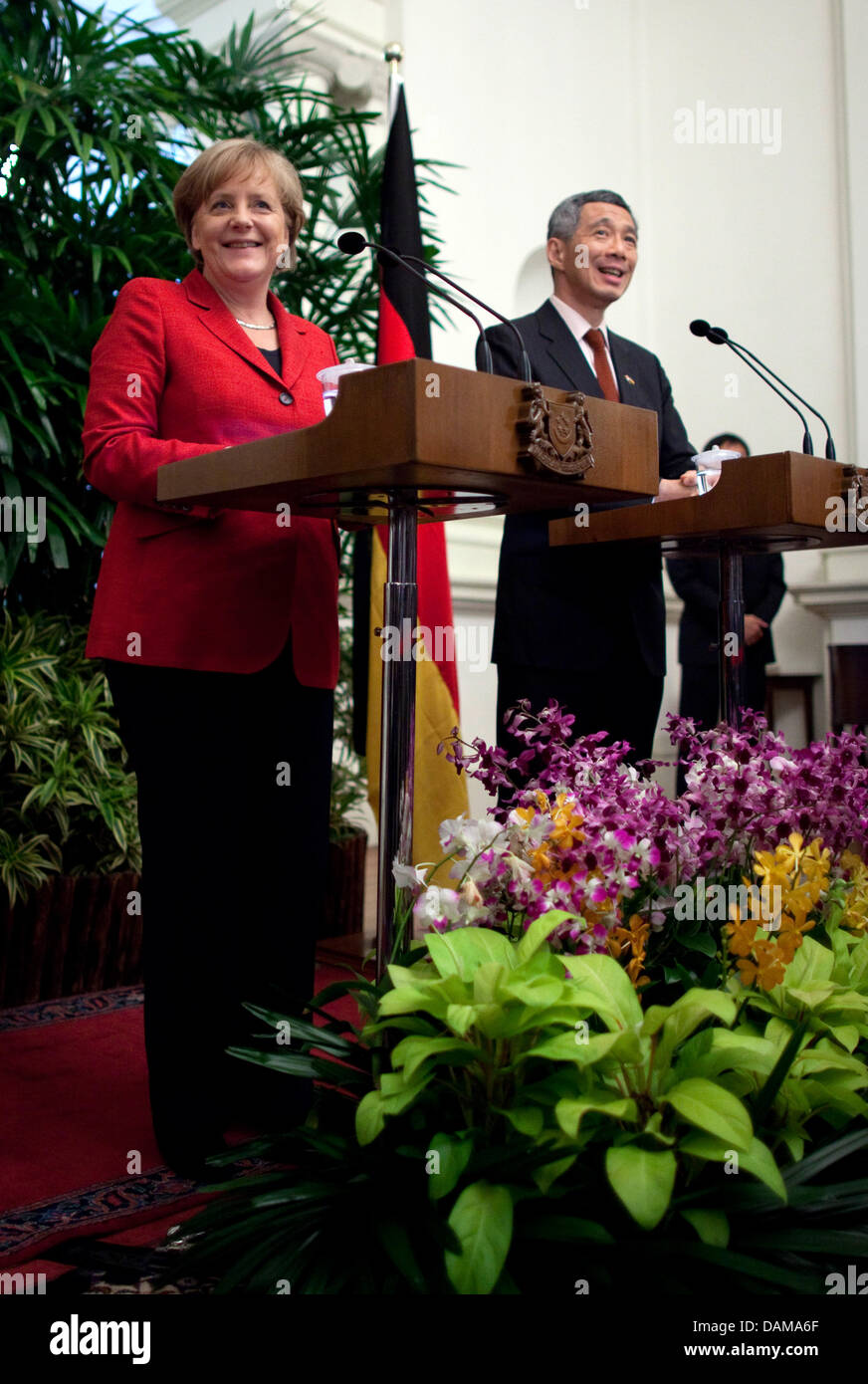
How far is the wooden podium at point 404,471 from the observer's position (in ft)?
4.33

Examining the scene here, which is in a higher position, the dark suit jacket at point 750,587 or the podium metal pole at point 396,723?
the dark suit jacket at point 750,587

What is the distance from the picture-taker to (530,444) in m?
1.41

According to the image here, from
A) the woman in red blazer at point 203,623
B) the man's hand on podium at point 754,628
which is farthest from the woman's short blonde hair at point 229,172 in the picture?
the man's hand on podium at point 754,628

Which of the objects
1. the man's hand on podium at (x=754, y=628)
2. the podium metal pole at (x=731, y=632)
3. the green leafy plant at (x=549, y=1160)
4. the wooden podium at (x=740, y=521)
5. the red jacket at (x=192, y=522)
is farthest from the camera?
the man's hand on podium at (x=754, y=628)

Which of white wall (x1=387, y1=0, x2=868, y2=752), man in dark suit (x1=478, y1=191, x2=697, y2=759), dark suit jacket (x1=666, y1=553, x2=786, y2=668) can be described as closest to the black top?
man in dark suit (x1=478, y1=191, x2=697, y2=759)

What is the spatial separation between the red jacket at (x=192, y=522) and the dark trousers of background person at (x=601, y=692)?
1.78 ft

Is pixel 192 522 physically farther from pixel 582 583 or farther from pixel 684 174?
pixel 684 174

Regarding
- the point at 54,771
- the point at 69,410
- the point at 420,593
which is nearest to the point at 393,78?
the point at 69,410

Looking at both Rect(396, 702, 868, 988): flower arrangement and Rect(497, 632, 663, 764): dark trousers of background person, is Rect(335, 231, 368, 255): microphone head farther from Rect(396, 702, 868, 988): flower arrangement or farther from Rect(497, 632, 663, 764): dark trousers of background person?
Rect(497, 632, 663, 764): dark trousers of background person

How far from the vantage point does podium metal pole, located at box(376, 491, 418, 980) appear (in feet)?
5.03

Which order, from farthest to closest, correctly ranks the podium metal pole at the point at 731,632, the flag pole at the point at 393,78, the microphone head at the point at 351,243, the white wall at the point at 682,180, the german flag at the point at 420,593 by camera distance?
the white wall at the point at 682,180 < the flag pole at the point at 393,78 < the german flag at the point at 420,593 < the podium metal pole at the point at 731,632 < the microphone head at the point at 351,243

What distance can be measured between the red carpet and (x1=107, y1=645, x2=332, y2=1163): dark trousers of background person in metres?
0.10

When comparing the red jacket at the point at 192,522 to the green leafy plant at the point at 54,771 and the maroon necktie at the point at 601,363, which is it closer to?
the maroon necktie at the point at 601,363
